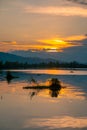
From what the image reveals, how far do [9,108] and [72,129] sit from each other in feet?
32.5

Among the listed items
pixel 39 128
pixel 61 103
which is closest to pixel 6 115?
pixel 39 128

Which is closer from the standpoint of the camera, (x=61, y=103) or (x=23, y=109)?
(x=23, y=109)

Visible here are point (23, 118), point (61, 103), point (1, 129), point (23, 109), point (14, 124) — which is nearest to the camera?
point (1, 129)

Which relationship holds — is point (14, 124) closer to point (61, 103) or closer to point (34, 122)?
point (34, 122)

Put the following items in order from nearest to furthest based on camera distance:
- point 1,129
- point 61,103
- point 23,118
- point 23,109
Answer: point 1,129 → point 23,118 → point 23,109 → point 61,103

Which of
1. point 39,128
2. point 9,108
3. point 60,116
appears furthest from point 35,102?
point 39,128

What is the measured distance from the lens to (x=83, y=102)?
33.7 meters

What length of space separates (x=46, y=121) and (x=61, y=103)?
9.32 metres

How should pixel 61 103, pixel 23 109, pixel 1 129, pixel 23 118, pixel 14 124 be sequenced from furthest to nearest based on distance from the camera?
pixel 61 103, pixel 23 109, pixel 23 118, pixel 14 124, pixel 1 129

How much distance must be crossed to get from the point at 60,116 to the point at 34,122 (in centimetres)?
297

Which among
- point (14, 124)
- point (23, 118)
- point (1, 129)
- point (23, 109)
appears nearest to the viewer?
point (1, 129)

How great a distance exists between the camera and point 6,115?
2559 centimetres

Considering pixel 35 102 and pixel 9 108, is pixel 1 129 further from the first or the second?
pixel 35 102

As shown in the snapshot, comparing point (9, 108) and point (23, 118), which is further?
point (9, 108)
